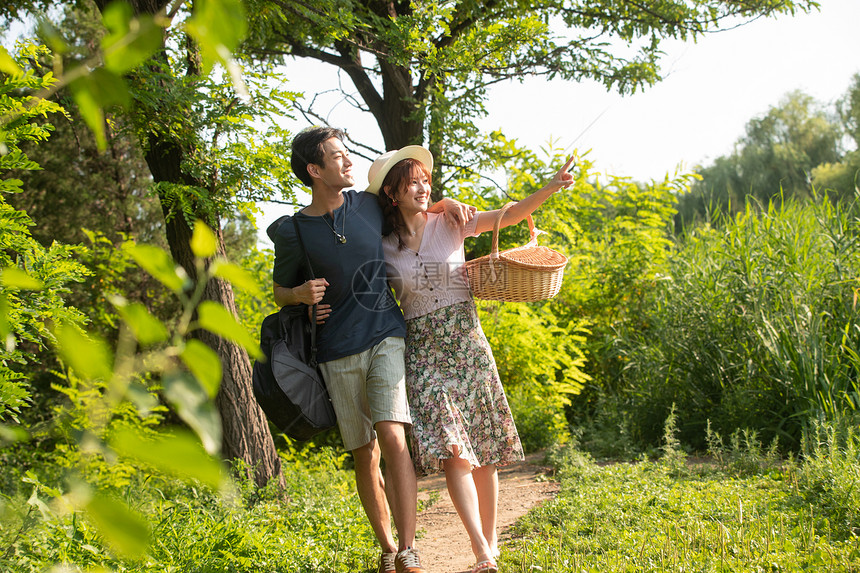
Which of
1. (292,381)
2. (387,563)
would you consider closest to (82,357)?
(292,381)

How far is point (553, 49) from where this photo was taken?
6.45m

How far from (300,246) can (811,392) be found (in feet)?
11.4

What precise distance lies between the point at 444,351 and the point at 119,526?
9.06ft

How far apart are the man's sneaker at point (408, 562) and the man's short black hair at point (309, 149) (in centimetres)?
167

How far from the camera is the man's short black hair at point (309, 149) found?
10.5ft

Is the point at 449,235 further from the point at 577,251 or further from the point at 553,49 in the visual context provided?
the point at 577,251

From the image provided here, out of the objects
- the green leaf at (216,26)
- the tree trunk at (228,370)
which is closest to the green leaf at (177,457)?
the green leaf at (216,26)

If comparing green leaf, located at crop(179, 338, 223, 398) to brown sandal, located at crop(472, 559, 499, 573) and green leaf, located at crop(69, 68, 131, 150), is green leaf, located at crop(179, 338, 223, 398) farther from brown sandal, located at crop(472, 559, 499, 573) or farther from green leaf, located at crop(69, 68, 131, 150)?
brown sandal, located at crop(472, 559, 499, 573)

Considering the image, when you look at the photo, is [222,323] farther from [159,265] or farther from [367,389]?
[367,389]

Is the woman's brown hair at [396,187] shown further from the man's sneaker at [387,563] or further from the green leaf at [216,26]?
the green leaf at [216,26]

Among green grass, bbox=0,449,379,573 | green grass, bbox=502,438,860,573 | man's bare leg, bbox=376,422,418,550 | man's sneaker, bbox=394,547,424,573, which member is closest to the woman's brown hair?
man's bare leg, bbox=376,422,418,550

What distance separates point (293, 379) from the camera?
3.00 meters

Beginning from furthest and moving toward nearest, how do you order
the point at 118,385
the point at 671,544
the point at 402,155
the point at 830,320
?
the point at 830,320 < the point at 402,155 < the point at 671,544 < the point at 118,385

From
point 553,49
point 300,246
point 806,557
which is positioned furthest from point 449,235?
point 553,49
